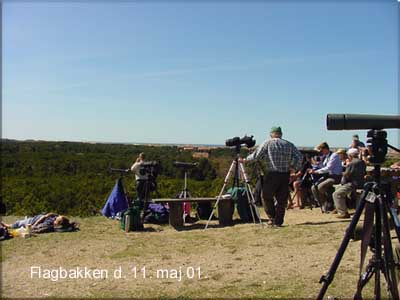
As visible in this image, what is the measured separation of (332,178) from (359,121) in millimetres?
5372

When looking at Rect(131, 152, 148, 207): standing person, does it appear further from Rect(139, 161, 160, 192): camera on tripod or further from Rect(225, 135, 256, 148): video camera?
Rect(225, 135, 256, 148): video camera

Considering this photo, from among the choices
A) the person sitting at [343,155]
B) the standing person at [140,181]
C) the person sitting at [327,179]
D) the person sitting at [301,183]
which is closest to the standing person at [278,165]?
the person sitting at [327,179]

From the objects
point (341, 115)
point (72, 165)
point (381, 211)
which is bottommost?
point (72, 165)

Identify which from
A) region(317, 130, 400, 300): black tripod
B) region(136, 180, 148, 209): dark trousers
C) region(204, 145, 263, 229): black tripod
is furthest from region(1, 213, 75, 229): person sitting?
region(317, 130, 400, 300): black tripod

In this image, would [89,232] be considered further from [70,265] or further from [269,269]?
[269,269]

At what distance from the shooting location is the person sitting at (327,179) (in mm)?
7945

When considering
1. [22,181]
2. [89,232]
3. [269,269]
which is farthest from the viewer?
[22,181]

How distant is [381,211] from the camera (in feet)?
9.17

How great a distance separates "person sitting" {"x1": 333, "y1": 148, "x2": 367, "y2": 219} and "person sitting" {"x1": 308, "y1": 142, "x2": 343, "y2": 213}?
1.88ft

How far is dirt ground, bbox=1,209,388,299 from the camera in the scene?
4.03 m

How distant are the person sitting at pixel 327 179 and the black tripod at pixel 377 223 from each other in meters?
5.17

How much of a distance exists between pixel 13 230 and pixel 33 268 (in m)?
2.49

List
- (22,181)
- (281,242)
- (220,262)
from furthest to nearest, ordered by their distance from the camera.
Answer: (22,181) → (281,242) → (220,262)

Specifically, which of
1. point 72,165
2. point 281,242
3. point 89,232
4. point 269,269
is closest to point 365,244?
point 269,269
